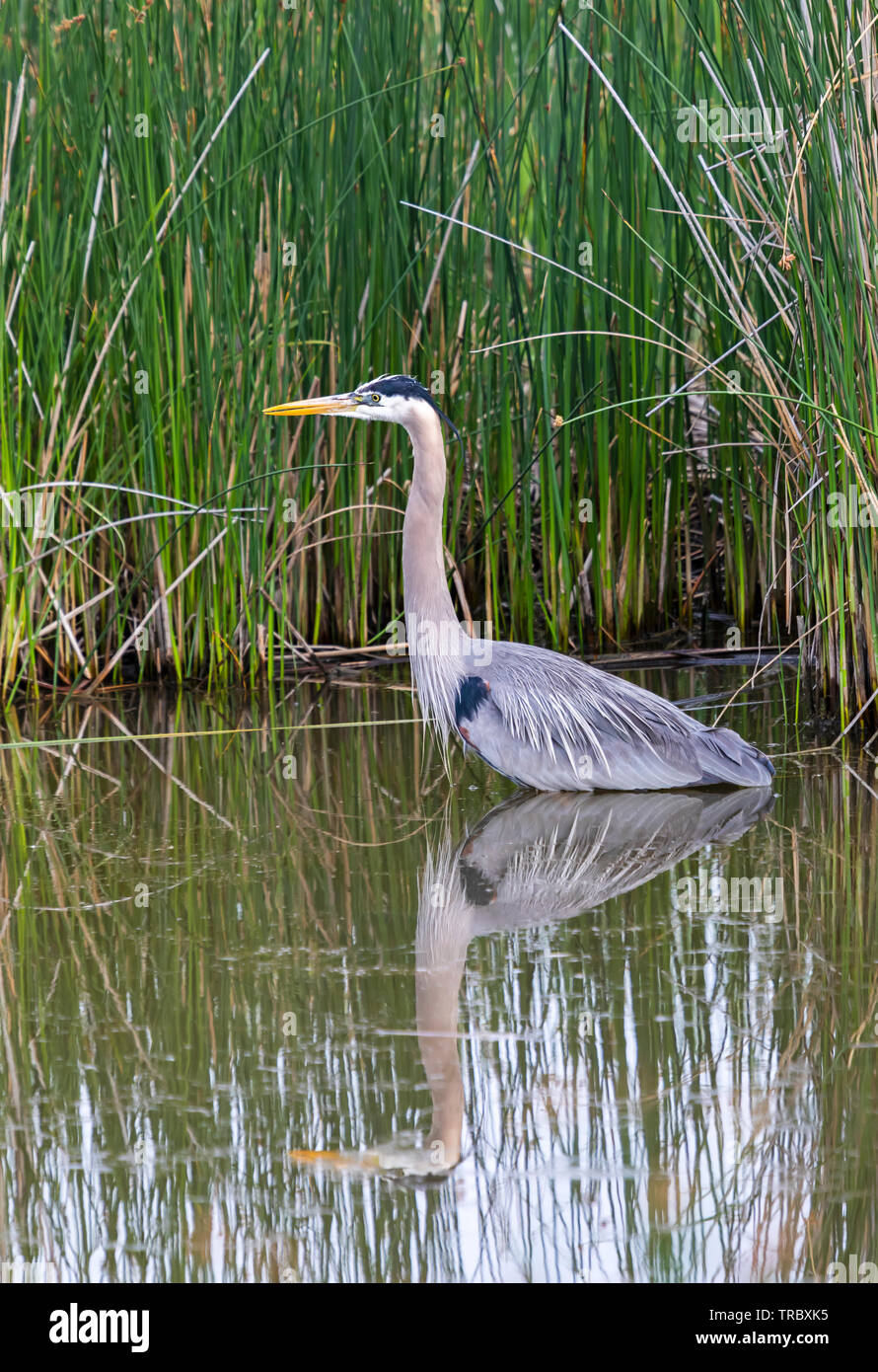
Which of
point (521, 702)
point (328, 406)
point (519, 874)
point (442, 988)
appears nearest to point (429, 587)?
point (521, 702)

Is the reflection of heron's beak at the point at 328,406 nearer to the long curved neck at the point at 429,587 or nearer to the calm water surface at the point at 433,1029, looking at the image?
the long curved neck at the point at 429,587

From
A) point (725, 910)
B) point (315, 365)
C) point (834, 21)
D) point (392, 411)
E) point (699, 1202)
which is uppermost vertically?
point (834, 21)

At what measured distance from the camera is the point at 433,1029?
301 cm

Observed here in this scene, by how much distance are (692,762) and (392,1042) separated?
1.97 metres

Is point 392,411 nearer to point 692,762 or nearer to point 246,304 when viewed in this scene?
point 246,304

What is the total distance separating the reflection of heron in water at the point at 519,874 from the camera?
2723 millimetres

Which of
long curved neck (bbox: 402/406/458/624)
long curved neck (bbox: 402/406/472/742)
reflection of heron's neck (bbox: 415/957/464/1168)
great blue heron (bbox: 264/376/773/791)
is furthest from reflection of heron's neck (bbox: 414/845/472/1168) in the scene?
long curved neck (bbox: 402/406/458/624)

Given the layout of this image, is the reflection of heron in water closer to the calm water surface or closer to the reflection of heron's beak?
the calm water surface

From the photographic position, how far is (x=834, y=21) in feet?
14.6

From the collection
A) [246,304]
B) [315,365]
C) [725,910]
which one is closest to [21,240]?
[246,304]

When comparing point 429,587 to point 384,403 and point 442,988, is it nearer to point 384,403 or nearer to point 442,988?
point 384,403

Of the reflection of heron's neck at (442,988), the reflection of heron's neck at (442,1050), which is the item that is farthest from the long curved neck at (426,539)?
the reflection of heron's neck at (442,1050)

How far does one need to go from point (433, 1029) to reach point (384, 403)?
2.48 meters

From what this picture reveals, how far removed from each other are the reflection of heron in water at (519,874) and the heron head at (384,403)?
1268 mm
